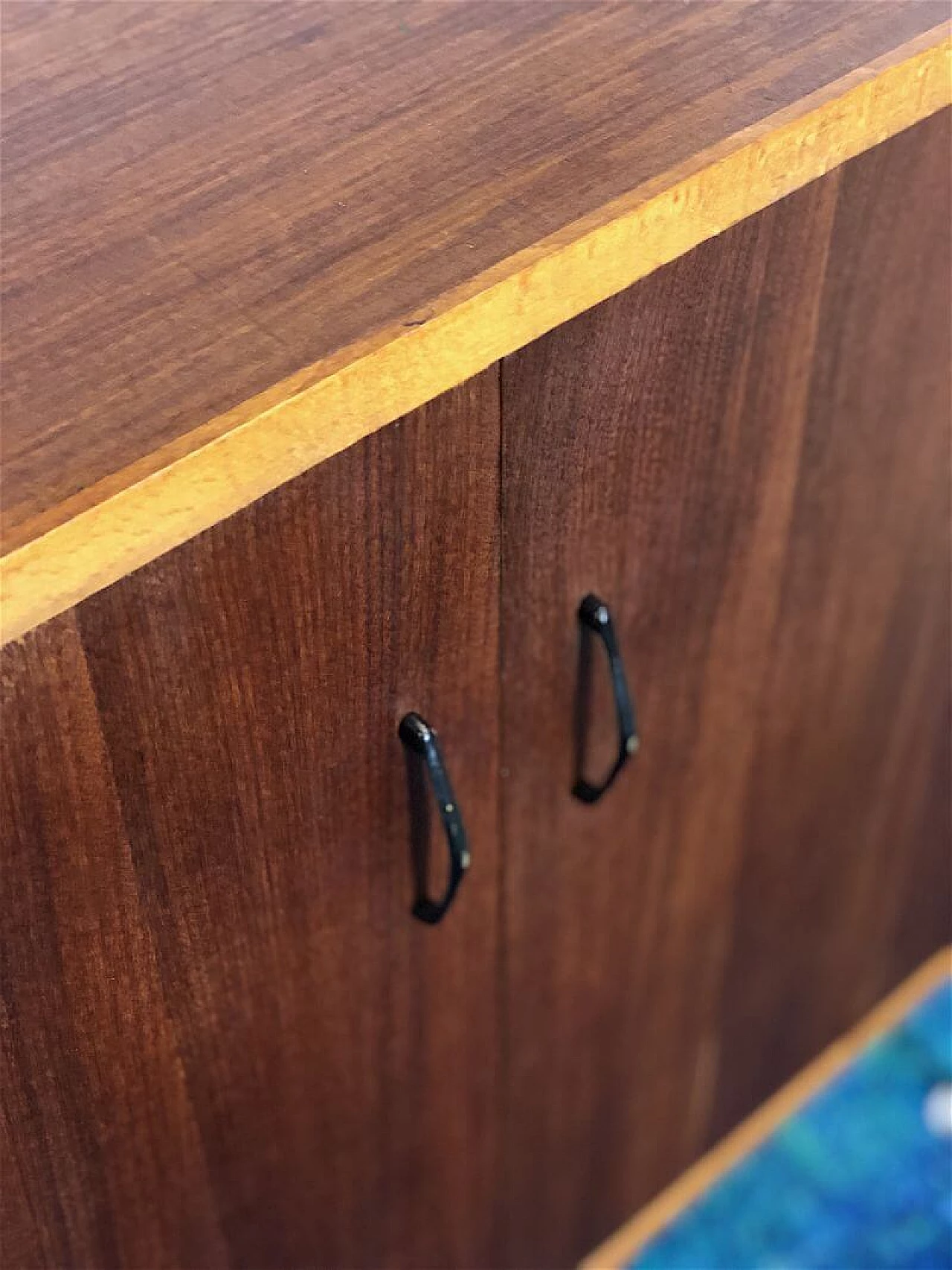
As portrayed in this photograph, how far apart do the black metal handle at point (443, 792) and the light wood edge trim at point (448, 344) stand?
0.53 ft

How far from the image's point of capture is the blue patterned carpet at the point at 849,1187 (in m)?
1.14

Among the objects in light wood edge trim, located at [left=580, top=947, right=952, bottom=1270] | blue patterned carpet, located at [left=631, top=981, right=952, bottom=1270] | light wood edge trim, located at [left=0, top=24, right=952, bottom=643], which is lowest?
blue patterned carpet, located at [left=631, top=981, right=952, bottom=1270]

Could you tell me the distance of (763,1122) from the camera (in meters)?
1.20

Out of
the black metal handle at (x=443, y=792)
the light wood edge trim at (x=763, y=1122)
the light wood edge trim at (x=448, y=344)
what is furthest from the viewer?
the light wood edge trim at (x=763, y=1122)

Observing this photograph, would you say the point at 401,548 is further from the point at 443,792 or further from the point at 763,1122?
the point at 763,1122

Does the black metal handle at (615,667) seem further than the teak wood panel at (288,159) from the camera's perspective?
Yes

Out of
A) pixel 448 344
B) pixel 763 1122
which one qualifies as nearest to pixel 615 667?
pixel 448 344

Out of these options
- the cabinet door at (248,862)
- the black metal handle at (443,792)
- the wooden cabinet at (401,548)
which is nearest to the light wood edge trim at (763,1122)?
the wooden cabinet at (401,548)

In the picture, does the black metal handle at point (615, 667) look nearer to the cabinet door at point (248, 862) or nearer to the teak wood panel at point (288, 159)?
the cabinet door at point (248, 862)

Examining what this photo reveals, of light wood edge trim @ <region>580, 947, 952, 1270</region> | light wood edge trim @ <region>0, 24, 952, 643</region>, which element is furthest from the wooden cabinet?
light wood edge trim @ <region>580, 947, 952, 1270</region>

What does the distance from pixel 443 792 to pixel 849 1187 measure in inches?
28.5

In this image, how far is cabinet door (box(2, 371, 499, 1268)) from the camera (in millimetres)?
521

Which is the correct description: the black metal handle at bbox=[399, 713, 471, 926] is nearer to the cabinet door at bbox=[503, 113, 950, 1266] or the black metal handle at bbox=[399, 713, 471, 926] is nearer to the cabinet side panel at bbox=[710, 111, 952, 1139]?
the cabinet door at bbox=[503, 113, 950, 1266]

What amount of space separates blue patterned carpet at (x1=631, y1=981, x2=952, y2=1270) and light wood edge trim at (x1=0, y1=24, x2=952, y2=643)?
836 mm
